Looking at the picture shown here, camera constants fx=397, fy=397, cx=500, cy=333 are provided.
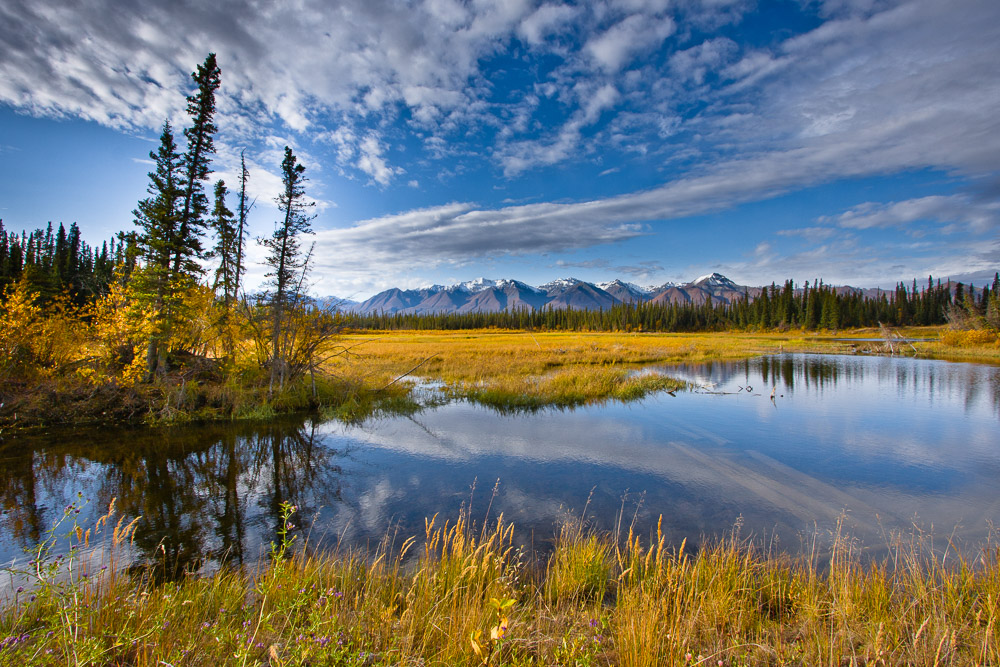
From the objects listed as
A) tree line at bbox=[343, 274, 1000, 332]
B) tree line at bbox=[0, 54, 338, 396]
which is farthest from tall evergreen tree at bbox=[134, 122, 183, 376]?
tree line at bbox=[343, 274, 1000, 332]

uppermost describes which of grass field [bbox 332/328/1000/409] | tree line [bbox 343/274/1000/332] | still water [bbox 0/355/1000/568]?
tree line [bbox 343/274/1000/332]

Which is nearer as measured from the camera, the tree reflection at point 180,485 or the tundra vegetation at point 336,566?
the tundra vegetation at point 336,566

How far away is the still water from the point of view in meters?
8.74

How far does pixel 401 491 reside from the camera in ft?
35.3

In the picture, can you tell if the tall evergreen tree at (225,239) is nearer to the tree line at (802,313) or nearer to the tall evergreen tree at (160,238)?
the tall evergreen tree at (160,238)

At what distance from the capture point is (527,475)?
11.7 m

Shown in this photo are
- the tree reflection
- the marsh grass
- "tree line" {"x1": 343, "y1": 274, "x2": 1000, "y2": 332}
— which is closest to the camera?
the marsh grass

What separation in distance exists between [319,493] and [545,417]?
11.0 metres

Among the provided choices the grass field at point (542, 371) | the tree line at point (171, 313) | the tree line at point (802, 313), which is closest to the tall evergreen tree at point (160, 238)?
the tree line at point (171, 313)

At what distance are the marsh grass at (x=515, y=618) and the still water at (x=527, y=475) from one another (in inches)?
76.4

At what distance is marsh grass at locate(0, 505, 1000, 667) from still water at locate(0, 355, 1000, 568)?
76.4 inches

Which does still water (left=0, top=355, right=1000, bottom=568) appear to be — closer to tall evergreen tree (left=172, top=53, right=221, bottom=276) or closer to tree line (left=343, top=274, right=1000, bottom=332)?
tall evergreen tree (left=172, top=53, right=221, bottom=276)

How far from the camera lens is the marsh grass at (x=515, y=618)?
3492mm

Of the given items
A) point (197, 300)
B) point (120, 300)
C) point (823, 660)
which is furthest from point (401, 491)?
point (120, 300)
